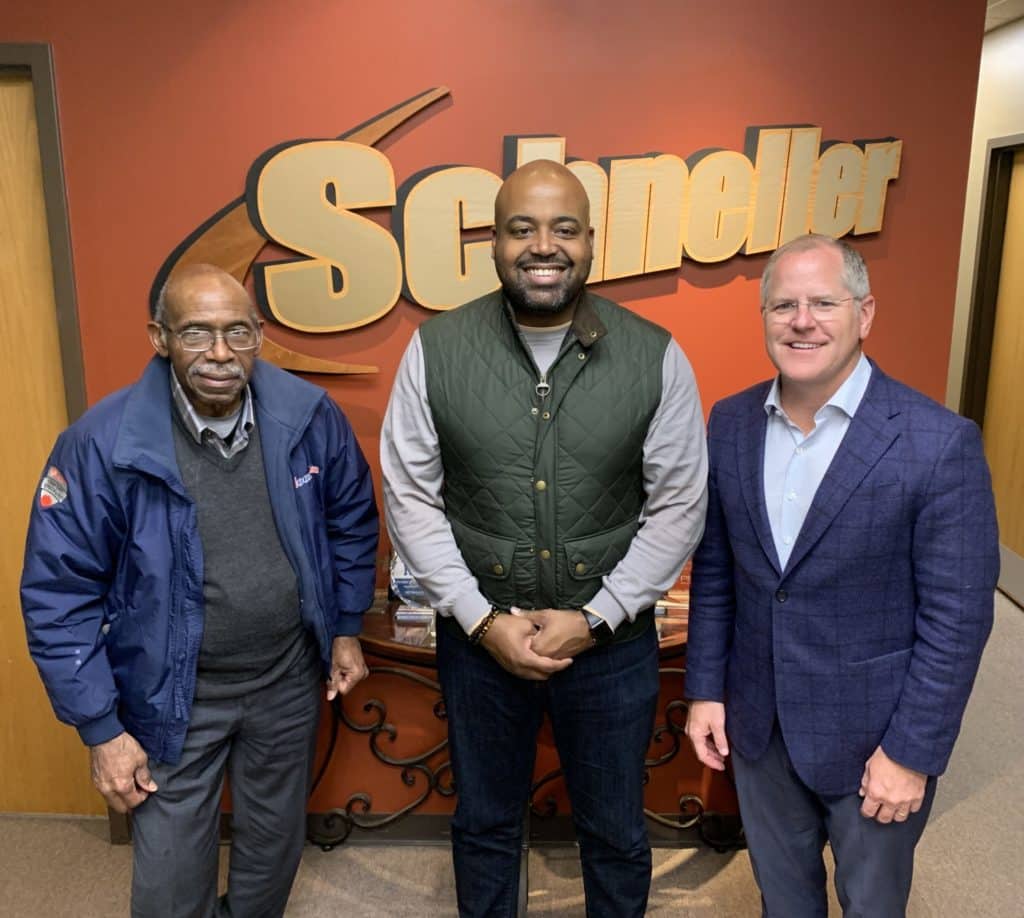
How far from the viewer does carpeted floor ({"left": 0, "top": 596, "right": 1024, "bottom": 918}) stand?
2395mm

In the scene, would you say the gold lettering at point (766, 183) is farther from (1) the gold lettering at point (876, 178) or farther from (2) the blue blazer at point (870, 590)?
(2) the blue blazer at point (870, 590)

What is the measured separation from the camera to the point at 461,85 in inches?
90.8

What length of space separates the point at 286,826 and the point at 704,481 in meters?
1.20

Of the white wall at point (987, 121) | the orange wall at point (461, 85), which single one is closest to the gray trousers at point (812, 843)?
the orange wall at point (461, 85)

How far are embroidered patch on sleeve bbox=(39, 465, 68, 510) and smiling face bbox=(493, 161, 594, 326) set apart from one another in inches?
36.2

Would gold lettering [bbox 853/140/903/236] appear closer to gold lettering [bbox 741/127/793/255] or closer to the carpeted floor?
gold lettering [bbox 741/127/793/255]

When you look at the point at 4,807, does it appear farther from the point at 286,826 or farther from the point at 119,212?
the point at 119,212

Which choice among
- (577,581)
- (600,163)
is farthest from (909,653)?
(600,163)

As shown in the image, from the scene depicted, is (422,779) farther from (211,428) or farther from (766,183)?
(766,183)

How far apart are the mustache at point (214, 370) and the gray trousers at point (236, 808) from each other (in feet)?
2.16

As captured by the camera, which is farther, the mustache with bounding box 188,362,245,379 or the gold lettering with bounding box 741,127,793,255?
the gold lettering with bounding box 741,127,793,255

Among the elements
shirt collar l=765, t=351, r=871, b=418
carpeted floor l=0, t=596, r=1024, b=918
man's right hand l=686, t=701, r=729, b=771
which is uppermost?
shirt collar l=765, t=351, r=871, b=418

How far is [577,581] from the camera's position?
1775 millimetres

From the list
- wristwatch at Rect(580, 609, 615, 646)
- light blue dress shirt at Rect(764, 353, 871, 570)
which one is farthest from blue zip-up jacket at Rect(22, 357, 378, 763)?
light blue dress shirt at Rect(764, 353, 871, 570)
